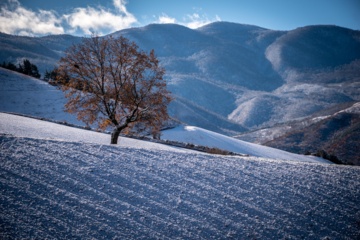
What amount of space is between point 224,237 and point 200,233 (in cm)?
85

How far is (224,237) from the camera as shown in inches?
295

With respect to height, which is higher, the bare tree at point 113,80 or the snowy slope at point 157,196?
the bare tree at point 113,80

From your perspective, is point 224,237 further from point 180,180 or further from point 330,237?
point 330,237

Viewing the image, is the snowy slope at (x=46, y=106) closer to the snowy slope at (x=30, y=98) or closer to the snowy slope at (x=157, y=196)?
the snowy slope at (x=30, y=98)

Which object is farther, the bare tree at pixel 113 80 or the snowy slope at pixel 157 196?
the bare tree at pixel 113 80

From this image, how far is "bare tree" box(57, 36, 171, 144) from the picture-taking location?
16984 millimetres

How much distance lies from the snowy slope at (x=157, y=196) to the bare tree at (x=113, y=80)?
6.67m

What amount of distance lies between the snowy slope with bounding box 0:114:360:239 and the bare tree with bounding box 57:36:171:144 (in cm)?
667

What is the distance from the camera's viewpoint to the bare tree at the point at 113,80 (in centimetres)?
1698

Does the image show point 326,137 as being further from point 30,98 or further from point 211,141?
point 30,98

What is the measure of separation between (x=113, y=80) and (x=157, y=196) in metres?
11.9

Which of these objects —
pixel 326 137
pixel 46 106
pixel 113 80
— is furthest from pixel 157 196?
pixel 326 137

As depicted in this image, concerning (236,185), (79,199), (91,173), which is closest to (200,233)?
(236,185)

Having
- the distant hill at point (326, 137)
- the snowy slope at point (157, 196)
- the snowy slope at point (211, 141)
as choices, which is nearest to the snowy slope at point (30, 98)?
the snowy slope at point (211, 141)
